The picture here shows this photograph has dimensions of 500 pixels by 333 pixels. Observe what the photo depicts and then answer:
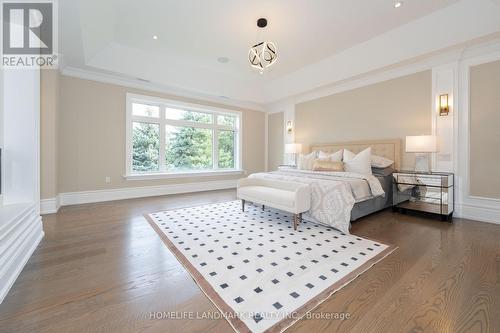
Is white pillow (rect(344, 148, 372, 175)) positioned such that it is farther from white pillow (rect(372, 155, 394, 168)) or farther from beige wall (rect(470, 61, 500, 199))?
beige wall (rect(470, 61, 500, 199))

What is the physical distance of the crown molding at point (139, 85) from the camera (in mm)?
4109

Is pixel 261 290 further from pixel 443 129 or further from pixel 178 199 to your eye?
pixel 443 129

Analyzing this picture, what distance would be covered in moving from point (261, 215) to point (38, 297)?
2578 mm

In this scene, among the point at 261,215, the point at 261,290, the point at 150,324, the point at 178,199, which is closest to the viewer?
the point at 150,324

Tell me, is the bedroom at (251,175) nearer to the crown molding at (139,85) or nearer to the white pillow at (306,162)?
the crown molding at (139,85)

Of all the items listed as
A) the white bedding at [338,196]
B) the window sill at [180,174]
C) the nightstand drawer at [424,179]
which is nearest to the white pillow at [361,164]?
the nightstand drawer at [424,179]

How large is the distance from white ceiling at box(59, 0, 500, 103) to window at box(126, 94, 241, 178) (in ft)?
2.36

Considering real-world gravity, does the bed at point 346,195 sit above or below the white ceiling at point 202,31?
below

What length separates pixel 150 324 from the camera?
124cm

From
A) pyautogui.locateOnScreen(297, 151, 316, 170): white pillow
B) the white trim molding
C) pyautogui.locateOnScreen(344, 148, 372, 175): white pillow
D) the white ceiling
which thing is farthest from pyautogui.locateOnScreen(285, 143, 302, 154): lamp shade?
the white trim molding

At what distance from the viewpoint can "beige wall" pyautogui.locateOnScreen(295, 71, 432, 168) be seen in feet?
→ 12.5

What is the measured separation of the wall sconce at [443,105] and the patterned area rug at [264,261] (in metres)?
2.70

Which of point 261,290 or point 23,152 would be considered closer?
point 261,290

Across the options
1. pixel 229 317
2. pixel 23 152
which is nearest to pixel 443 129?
pixel 229 317
